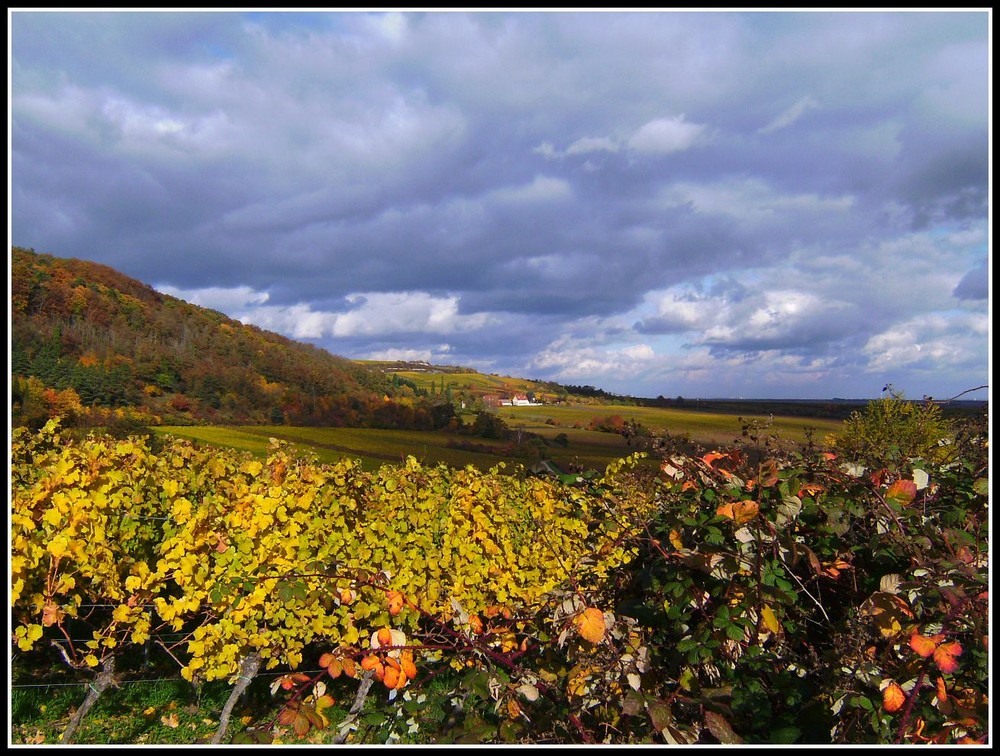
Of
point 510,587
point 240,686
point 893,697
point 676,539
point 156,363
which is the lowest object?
point 240,686

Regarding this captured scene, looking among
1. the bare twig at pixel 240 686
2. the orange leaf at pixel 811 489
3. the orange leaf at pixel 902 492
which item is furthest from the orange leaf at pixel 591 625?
the bare twig at pixel 240 686

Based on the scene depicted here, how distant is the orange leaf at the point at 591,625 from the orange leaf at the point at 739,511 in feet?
1.59

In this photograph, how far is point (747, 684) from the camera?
6.34 feet

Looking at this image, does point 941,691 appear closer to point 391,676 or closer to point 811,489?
point 811,489

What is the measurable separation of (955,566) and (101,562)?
427 centimetres

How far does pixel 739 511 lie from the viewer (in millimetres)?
1879

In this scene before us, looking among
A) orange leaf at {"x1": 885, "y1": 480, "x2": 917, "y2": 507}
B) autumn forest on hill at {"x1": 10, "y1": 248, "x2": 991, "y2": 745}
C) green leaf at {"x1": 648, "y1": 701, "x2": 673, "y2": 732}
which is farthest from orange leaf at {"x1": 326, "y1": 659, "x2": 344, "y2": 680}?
orange leaf at {"x1": 885, "y1": 480, "x2": 917, "y2": 507}

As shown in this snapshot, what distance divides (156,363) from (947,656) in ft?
33.4

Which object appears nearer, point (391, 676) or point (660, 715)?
point (660, 715)

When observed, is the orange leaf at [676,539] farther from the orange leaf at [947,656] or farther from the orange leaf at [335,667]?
the orange leaf at [335,667]

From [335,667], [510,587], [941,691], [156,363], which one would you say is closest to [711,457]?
[941,691]

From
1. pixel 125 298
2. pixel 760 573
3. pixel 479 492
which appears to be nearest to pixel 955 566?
pixel 760 573

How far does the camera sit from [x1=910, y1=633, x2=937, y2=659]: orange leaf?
1.64 meters

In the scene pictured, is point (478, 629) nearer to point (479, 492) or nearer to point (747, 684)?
point (479, 492)
